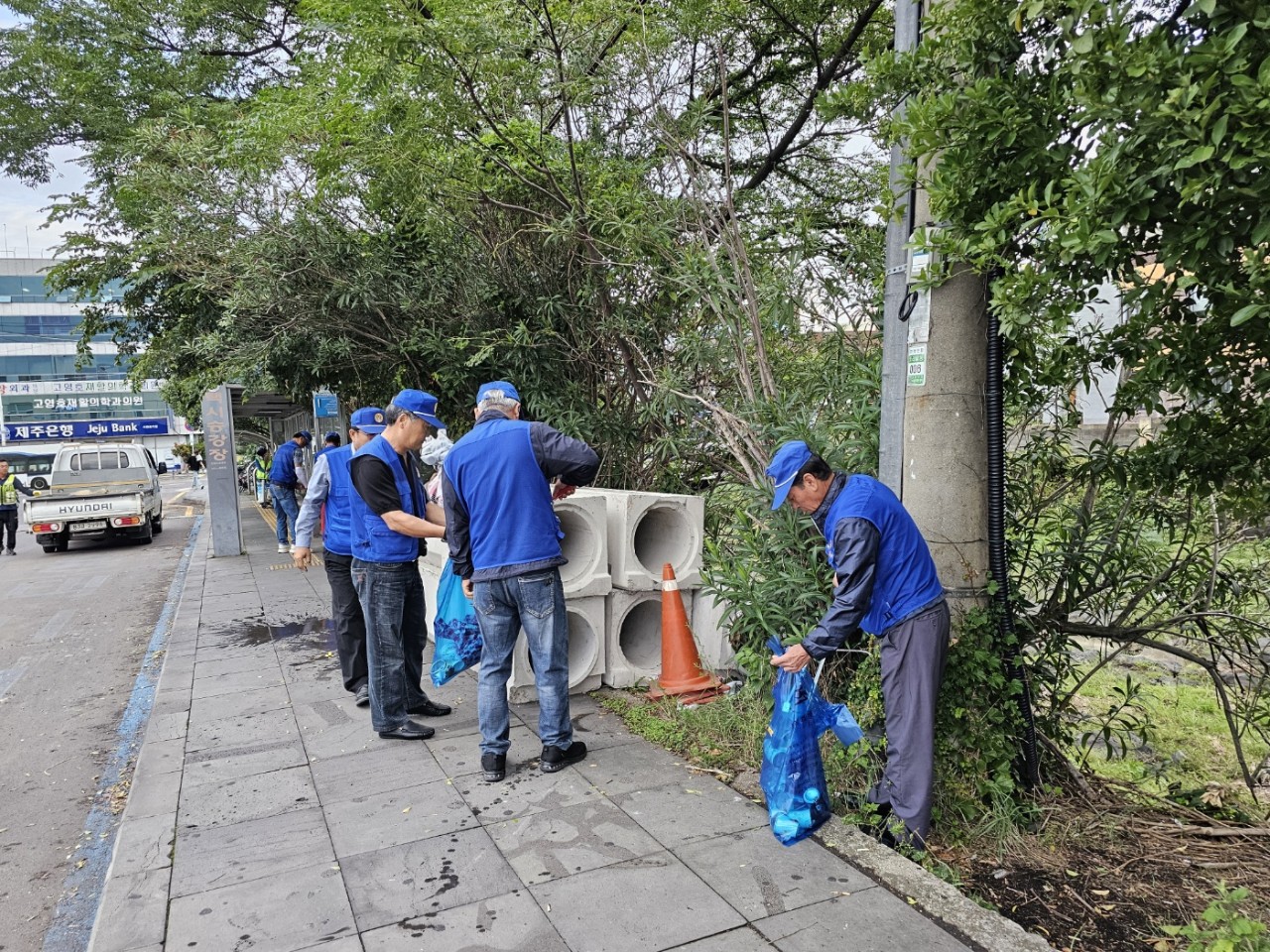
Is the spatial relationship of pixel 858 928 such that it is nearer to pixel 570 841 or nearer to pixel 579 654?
pixel 570 841

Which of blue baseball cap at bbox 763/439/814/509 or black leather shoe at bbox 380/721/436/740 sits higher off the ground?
blue baseball cap at bbox 763/439/814/509

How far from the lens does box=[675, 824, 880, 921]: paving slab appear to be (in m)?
3.07

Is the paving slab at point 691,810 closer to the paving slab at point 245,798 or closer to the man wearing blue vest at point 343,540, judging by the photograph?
the paving slab at point 245,798

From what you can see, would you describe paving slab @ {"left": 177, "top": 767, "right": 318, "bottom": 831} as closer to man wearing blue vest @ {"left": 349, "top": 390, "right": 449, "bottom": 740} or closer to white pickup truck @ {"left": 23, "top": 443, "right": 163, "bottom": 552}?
man wearing blue vest @ {"left": 349, "top": 390, "right": 449, "bottom": 740}

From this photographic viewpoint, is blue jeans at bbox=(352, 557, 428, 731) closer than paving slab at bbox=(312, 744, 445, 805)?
No

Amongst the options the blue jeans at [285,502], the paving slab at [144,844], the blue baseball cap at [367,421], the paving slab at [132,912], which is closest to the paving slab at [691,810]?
the paving slab at [132,912]

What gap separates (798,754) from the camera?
11.3 feet

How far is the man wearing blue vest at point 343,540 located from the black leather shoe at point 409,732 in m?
0.65

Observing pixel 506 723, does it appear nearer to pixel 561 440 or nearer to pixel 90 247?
pixel 561 440

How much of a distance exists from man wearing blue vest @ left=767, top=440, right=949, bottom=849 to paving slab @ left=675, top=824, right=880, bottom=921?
14.6 inches

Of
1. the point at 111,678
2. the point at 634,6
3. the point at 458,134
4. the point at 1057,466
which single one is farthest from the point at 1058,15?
the point at 111,678

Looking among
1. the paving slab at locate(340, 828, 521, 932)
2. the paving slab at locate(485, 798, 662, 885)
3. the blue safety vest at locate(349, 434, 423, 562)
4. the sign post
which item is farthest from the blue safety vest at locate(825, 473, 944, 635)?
the sign post

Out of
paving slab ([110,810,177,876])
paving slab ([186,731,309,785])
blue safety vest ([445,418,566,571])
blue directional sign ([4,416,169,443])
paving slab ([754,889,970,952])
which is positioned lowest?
paving slab ([186,731,309,785])

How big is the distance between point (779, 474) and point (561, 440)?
1.26 metres
